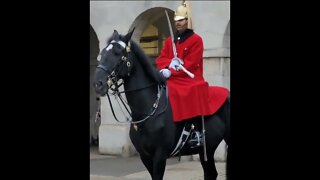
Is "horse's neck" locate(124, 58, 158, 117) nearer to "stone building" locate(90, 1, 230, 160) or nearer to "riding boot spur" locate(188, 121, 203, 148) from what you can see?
"riding boot spur" locate(188, 121, 203, 148)

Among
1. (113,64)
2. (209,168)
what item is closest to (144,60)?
(113,64)

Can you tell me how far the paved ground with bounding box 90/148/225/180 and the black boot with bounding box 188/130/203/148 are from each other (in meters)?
2.52

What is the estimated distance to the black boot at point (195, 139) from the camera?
5844 millimetres

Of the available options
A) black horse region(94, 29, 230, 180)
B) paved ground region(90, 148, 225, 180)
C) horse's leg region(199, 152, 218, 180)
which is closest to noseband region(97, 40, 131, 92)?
black horse region(94, 29, 230, 180)

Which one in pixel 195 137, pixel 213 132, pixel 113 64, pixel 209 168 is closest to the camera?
pixel 113 64

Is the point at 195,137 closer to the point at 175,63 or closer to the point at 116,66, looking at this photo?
the point at 175,63

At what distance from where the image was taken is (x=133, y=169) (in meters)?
9.93

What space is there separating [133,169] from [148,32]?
456cm

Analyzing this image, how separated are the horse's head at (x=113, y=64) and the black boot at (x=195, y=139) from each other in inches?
42.2

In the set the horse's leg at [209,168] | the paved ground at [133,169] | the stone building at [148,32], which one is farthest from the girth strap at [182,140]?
the stone building at [148,32]

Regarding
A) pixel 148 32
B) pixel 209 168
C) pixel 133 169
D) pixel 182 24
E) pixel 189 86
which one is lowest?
pixel 133 169
